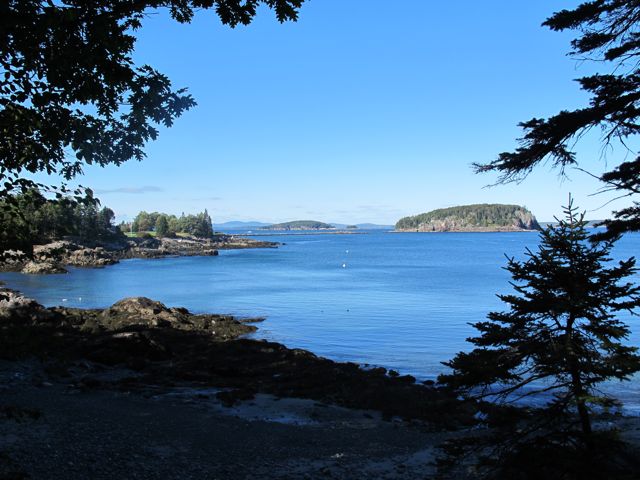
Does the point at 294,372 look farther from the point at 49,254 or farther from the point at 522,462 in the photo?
the point at 49,254

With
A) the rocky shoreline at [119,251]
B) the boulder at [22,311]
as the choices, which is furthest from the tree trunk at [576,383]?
the rocky shoreline at [119,251]

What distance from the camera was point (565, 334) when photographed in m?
8.11

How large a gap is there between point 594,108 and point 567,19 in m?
1.88

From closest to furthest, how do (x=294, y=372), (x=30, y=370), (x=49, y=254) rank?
(x=49, y=254) < (x=30, y=370) < (x=294, y=372)

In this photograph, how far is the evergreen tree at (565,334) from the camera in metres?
7.71

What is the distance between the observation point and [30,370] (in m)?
18.2

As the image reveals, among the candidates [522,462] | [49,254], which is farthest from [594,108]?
[49,254]

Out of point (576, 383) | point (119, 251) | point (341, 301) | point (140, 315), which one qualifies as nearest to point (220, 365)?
point (140, 315)

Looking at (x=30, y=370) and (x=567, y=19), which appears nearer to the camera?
(x=567, y=19)

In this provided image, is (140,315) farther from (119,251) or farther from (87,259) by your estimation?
(119,251)

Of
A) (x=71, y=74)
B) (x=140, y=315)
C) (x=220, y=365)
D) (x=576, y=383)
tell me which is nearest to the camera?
(x=71, y=74)

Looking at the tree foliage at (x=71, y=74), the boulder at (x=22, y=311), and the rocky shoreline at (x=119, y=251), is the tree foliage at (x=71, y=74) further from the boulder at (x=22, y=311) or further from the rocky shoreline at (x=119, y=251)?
the rocky shoreline at (x=119, y=251)

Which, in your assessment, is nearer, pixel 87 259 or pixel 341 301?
pixel 341 301

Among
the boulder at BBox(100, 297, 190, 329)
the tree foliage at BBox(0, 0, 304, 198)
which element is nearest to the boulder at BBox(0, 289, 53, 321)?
the boulder at BBox(100, 297, 190, 329)
